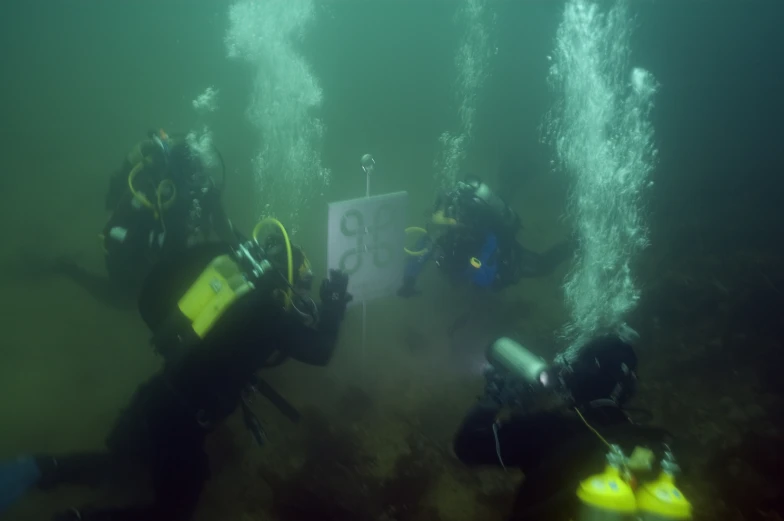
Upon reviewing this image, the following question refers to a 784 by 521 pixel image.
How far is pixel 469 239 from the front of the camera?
561 cm

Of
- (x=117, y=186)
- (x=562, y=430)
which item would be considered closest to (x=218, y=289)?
(x=562, y=430)

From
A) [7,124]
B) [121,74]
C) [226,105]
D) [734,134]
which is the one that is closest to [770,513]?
[734,134]

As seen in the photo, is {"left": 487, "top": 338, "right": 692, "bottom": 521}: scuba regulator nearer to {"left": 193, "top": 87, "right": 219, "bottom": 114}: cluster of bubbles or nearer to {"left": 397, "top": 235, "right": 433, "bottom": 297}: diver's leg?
{"left": 397, "top": 235, "right": 433, "bottom": 297}: diver's leg

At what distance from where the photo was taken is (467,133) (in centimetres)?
3375

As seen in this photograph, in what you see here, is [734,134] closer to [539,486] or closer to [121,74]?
[539,486]

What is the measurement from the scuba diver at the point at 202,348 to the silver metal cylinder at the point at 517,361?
3.92 ft

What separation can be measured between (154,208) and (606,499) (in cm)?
453

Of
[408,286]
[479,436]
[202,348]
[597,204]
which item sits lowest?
[597,204]

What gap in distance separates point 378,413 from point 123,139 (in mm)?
19157

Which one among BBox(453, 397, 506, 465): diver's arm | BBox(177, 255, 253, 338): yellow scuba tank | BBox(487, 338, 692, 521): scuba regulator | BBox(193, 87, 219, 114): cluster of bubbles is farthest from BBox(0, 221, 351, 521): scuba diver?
BBox(193, 87, 219, 114): cluster of bubbles

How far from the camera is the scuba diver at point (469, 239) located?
566 cm

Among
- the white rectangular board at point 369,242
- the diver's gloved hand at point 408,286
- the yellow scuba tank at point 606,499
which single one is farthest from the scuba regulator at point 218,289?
the diver's gloved hand at point 408,286

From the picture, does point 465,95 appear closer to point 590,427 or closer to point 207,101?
point 207,101

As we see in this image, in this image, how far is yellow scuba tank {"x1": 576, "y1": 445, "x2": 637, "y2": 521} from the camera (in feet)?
5.86
